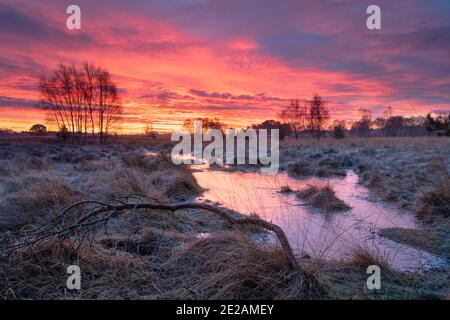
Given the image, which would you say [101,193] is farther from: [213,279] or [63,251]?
[213,279]

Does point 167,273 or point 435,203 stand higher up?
point 435,203

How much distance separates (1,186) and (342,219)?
8257mm

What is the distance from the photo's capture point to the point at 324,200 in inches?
311

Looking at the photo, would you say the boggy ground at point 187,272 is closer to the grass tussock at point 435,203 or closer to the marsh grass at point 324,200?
the grass tussock at point 435,203

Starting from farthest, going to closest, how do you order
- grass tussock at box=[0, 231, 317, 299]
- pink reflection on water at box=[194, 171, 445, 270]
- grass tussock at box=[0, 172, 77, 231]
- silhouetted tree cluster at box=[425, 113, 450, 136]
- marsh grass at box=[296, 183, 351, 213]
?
silhouetted tree cluster at box=[425, 113, 450, 136], marsh grass at box=[296, 183, 351, 213], grass tussock at box=[0, 172, 77, 231], pink reflection on water at box=[194, 171, 445, 270], grass tussock at box=[0, 231, 317, 299]

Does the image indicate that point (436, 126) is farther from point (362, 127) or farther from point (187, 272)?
point (362, 127)

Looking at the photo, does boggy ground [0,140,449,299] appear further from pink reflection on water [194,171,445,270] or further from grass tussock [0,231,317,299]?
pink reflection on water [194,171,445,270]

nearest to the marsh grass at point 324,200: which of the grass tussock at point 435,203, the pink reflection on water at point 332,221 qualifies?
the pink reflection on water at point 332,221

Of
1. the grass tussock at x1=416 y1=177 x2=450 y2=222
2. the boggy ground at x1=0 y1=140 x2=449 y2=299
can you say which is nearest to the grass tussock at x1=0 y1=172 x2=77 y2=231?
the boggy ground at x1=0 y1=140 x2=449 y2=299

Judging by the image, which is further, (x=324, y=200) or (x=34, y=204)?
(x=324, y=200)

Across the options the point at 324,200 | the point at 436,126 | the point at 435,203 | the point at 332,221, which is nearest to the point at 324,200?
the point at 324,200

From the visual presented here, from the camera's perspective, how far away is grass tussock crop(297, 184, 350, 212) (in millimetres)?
7694

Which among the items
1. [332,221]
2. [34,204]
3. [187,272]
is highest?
[34,204]
